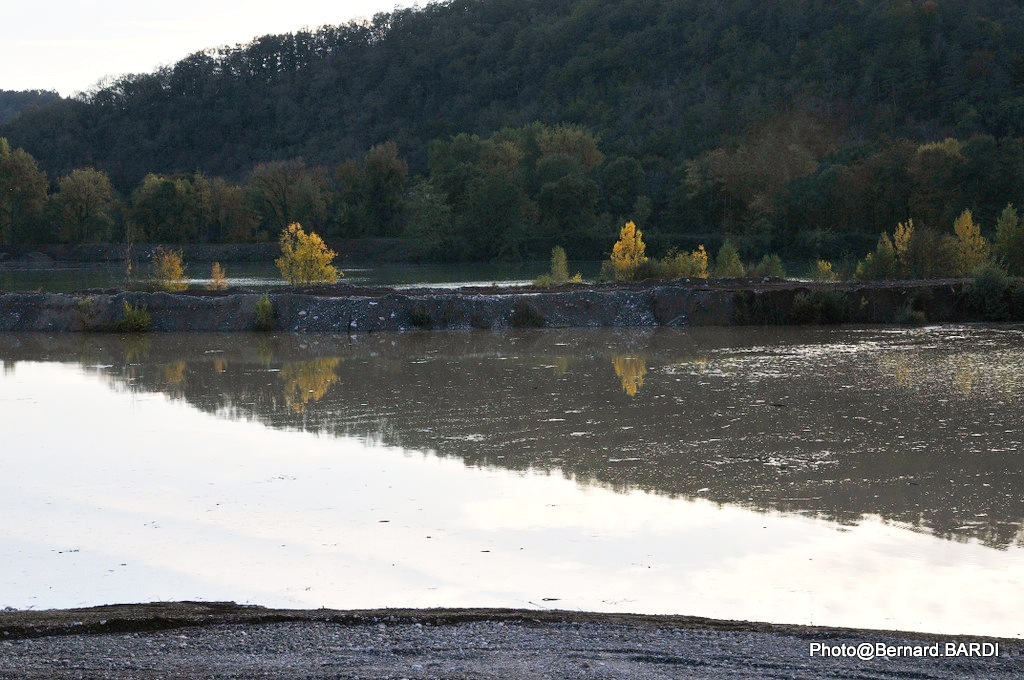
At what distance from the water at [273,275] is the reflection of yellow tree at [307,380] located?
17.0m

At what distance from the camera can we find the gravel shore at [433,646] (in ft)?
20.2

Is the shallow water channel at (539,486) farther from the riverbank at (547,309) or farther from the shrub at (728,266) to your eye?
the shrub at (728,266)

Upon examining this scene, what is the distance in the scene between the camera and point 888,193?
188 feet

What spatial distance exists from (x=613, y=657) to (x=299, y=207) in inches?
2702

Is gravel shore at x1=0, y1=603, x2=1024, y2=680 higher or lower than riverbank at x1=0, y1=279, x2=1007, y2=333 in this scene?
lower

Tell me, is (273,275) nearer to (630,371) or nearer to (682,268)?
(682,268)

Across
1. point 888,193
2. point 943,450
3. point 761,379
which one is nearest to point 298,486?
point 943,450

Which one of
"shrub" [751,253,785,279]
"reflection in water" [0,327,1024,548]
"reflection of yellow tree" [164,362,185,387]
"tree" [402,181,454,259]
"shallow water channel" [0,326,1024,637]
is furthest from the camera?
"tree" [402,181,454,259]

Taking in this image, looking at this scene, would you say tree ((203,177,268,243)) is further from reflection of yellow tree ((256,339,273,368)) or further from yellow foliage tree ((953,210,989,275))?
yellow foliage tree ((953,210,989,275))

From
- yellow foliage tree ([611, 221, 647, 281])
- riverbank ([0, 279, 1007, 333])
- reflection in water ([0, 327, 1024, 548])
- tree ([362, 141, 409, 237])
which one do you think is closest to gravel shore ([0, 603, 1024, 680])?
reflection in water ([0, 327, 1024, 548])

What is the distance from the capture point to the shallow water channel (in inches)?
320

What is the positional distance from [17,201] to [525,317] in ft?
177

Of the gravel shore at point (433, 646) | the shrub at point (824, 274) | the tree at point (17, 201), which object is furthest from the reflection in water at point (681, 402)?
the tree at point (17, 201)

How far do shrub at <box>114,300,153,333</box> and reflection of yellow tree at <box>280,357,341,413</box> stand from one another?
7336 mm
